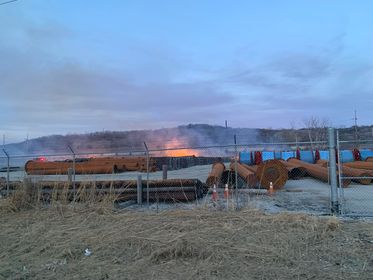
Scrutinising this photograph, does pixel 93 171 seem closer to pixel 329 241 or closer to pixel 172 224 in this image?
pixel 172 224

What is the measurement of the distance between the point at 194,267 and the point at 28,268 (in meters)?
2.56

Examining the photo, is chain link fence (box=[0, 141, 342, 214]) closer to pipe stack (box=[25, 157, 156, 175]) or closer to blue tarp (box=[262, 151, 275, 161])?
blue tarp (box=[262, 151, 275, 161])

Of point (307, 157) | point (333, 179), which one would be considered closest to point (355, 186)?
point (333, 179)

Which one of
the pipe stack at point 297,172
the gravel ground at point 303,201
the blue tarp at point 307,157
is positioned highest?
the blue tarp at point 307,157

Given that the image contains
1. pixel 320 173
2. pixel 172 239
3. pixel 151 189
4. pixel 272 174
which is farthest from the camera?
pixel 320 173

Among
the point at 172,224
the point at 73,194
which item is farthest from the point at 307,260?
the point at 73,194

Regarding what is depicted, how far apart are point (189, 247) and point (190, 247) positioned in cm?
2

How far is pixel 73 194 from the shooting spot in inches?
431

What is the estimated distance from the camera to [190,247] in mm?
6148

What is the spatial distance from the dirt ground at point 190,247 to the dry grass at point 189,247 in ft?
0.04

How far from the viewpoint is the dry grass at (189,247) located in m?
5.37

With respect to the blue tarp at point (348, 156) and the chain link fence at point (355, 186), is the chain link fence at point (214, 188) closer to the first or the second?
the chain link fence at point (355, 186)

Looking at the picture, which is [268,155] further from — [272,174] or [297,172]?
[272,174]

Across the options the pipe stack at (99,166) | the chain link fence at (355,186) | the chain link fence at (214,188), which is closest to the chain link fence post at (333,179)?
the chain link fence at (355,186)
